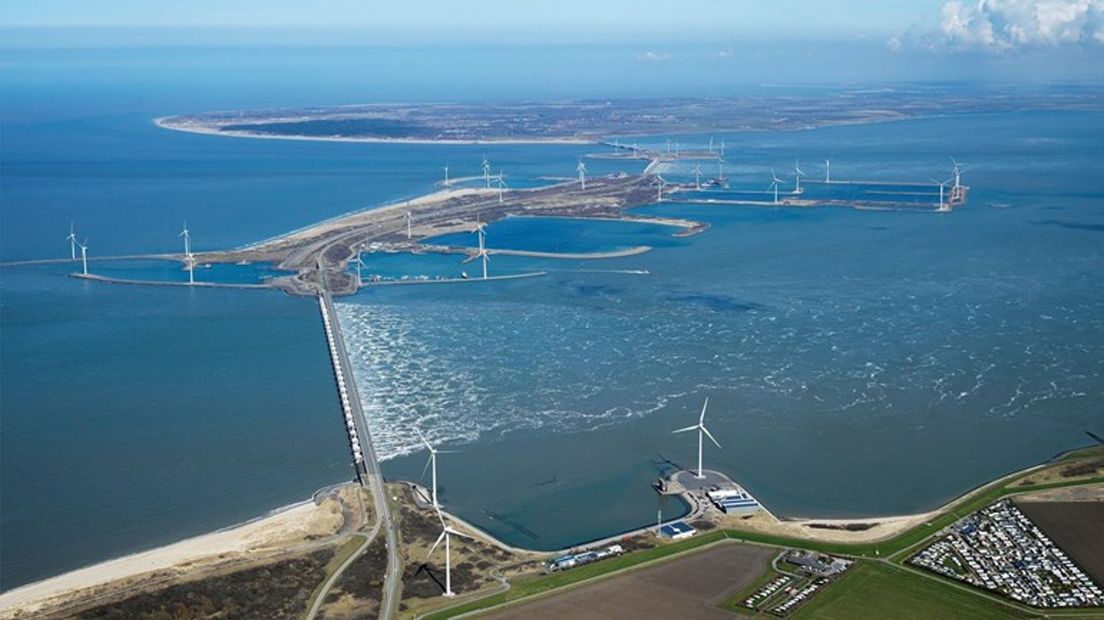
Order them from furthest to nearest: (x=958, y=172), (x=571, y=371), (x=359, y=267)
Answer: (x=958, y=172), (x=359, y=267), (x=571, y=371)

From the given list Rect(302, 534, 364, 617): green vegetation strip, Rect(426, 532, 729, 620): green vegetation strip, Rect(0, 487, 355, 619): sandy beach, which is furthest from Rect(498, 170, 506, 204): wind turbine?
Rect(426, 532, 729, 620): green vegetation strip

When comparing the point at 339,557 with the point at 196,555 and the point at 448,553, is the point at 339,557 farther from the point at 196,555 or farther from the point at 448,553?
the point at 196,555

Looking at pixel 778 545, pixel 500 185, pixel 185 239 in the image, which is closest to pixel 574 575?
pixel 778 545

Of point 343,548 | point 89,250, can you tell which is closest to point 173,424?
point 343,548

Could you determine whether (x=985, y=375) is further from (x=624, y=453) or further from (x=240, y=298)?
(x=240, y=298)

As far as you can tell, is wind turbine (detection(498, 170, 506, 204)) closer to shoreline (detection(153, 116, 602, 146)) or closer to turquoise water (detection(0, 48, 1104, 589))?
turquoise water (detection(0, 48, 1104, 589))

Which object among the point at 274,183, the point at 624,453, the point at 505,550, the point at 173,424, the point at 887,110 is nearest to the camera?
the point at 505,550
